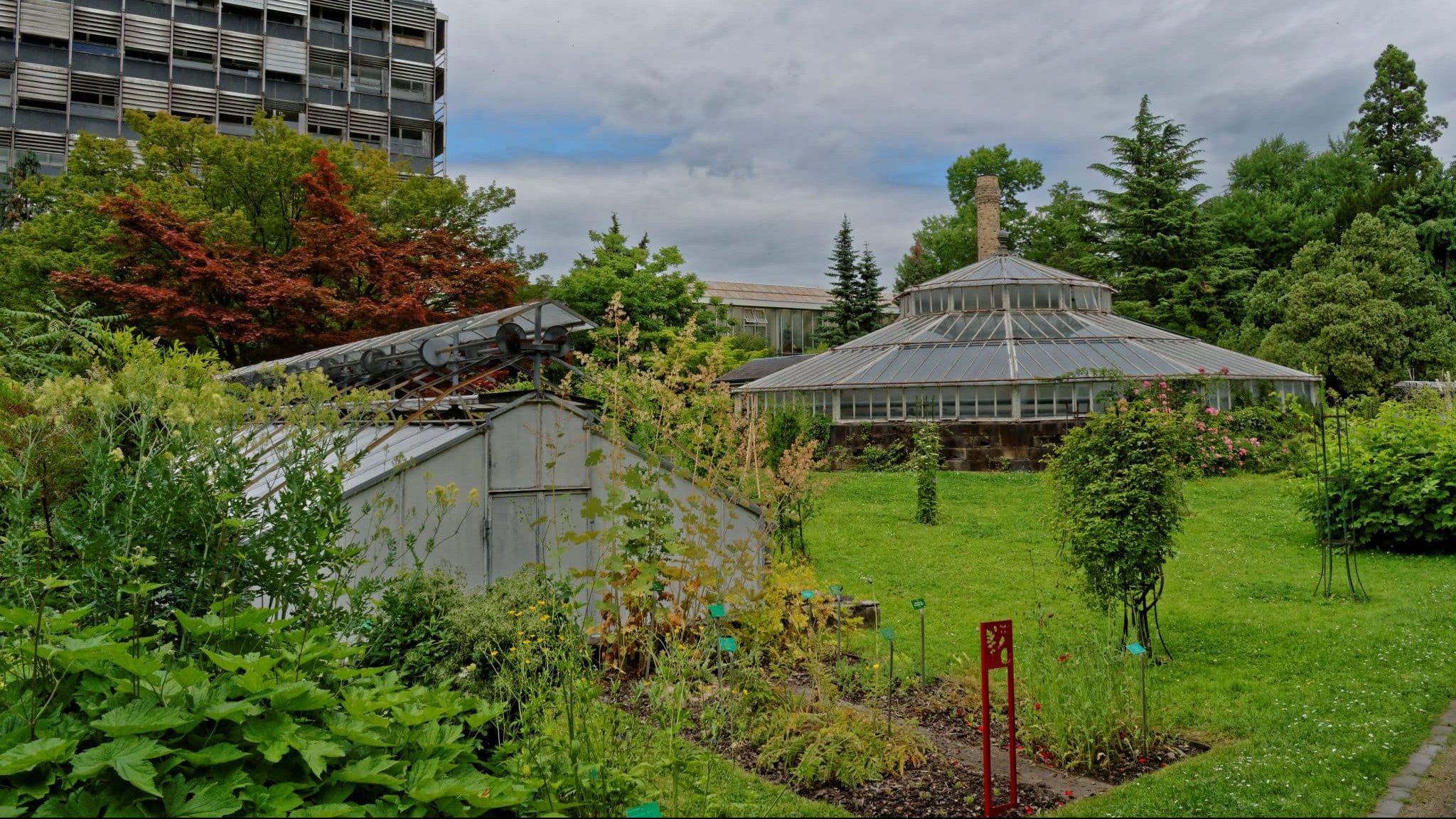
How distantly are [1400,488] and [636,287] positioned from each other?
19236mm

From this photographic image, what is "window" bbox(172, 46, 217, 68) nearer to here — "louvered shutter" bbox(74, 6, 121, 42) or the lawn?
"louvered shutter" bbox(74, 6, 121, 42)

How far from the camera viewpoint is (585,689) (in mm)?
4262

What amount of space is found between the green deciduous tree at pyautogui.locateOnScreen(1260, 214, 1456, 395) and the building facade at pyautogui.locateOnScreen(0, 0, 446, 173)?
31021 mm

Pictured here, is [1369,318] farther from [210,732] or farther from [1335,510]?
[210,732]

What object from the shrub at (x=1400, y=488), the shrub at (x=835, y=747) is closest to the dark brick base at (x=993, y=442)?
the shrub at (x=1400, y=488)

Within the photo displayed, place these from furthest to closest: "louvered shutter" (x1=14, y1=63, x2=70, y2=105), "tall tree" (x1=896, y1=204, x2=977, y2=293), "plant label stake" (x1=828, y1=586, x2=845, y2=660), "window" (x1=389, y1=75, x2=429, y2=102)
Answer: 1. "tall tree" (x1=896, y1=204, x2=977, y2=293)
2. "window" (x1=389, y1=75, x2=429, y2=102)
3. "louvered shutter" (x1=14, y1=63, x2=70, y2=105)
4. "plant label stake" (x1=828, y1=586, x2=845, y2=660)

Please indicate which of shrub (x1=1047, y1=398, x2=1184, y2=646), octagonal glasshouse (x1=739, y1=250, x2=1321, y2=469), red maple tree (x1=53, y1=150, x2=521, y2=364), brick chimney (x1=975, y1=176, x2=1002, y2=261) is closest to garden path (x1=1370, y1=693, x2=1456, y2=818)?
shrub (x1=1047, y1=398, x2=1184, y2=646)

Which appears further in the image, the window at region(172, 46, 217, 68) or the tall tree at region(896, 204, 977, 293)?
the tall tree at region(896, 204, 977, 293)

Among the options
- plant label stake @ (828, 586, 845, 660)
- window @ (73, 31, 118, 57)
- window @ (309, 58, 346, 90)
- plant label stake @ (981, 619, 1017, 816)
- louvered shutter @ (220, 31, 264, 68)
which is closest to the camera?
plant label stake @ (981, 619, 1017, 816)

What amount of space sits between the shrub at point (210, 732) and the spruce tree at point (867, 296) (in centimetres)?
3670

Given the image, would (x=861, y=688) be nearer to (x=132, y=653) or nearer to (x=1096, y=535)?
(x=1096, y=535)

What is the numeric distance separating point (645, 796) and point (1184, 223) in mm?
34774

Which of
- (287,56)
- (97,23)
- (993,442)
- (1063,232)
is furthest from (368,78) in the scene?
(993,442)

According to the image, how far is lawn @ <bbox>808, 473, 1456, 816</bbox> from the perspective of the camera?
187 inches
